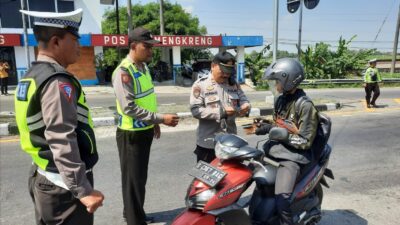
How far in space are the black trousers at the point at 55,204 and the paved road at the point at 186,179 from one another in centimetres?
184

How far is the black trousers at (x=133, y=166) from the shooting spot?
3293 millimetres

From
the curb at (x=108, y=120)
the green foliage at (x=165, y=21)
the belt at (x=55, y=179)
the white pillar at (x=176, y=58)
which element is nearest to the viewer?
the belt at (x=55, y=179)

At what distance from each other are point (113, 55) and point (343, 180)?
76.3 feet

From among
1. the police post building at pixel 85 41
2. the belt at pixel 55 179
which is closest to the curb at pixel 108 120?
the belt at pixel 55 179

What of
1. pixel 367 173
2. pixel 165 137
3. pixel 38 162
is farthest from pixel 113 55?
pixel 38 162

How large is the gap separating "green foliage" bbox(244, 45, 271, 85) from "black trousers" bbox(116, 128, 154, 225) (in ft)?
64.0

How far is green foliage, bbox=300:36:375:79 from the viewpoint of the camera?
2245 centimetres

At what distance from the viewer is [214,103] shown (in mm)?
3510

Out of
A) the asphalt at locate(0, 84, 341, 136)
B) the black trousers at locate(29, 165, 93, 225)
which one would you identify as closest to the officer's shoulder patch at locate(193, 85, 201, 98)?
the black trousers at locate(29, 165, 93, 225)

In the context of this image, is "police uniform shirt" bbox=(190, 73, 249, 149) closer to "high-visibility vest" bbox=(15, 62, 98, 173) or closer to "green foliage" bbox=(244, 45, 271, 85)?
"high-visibility vest" bbox=(15, 62, 98, 173)

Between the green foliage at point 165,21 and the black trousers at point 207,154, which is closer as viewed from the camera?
the black trousers at point 207,154

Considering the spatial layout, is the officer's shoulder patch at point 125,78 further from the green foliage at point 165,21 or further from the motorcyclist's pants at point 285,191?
the green foliage at point 165,21

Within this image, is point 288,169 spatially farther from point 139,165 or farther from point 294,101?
point 139,165

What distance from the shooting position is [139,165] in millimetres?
3355
